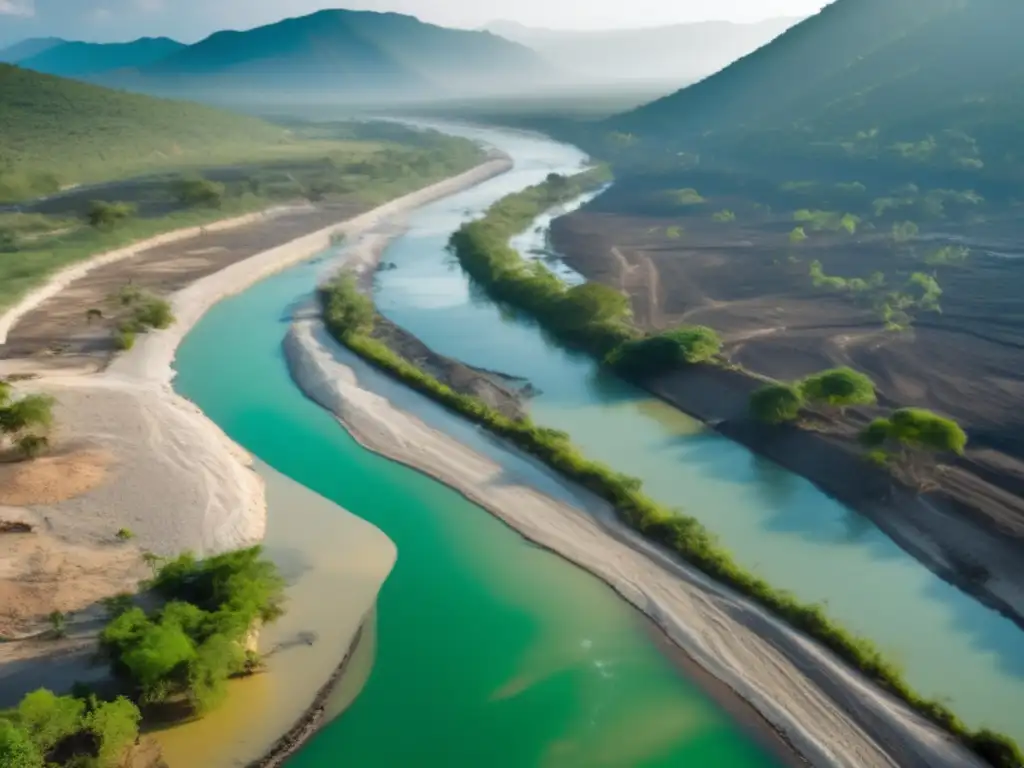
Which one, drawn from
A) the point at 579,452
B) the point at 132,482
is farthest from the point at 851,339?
the point at 132,482

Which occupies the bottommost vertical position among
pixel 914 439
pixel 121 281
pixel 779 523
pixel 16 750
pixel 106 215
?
pixel 121 281

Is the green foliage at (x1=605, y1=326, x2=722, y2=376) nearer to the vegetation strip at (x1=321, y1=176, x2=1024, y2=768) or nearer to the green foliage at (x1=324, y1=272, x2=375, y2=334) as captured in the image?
the vegetation strip at (x1=321, y1=176, x2=1024, y2=768)

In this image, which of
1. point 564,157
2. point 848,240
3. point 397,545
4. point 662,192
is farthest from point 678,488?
point 564,157

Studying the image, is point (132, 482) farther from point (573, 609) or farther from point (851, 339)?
point (851, 339)

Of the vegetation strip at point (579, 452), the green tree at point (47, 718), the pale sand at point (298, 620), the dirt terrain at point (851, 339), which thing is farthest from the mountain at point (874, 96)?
the green tree at point (47, 718)

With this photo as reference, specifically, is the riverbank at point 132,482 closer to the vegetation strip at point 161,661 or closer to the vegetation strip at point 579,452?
the vegetation strip at point 161,661

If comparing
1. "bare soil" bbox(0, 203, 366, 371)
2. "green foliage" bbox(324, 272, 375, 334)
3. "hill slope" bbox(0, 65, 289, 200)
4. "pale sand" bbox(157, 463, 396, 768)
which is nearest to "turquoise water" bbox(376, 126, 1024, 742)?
"green foliage" bbox(324, 272, 375, 334)

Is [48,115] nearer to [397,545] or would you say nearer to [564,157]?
[564,157]
